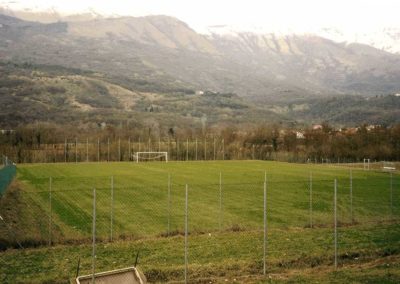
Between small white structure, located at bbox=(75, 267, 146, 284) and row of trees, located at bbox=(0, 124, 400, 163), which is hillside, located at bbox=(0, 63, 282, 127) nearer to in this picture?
row of trees, located at bbox=(0, 124, 400, 163)

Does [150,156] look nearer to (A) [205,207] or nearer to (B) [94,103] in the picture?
(A) [205,207]

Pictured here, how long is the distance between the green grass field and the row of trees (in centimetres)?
4032

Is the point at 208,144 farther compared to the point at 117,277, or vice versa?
the point at 208,144

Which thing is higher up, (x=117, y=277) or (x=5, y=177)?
(x=5, y=177)

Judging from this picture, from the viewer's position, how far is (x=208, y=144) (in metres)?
84.2

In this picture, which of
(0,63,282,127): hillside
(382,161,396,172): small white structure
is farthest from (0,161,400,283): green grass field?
(0,63,282,127): hillside

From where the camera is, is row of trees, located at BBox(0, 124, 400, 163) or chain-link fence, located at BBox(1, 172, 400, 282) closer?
chain-link fence, located at BBox(1, 172, 400, 282)

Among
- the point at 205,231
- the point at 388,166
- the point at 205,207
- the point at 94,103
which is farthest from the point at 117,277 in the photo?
the point at 94,103

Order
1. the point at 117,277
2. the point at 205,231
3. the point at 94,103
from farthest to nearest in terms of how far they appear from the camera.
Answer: the point at 94,103, the point at 205,231, the point at 117,277

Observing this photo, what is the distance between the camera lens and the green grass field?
14.6 m

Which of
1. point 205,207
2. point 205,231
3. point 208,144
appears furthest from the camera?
point 208,144

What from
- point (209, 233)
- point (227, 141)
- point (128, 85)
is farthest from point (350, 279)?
point (128, 85)

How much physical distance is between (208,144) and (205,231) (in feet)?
209

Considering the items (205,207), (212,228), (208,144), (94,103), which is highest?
(94,103)
